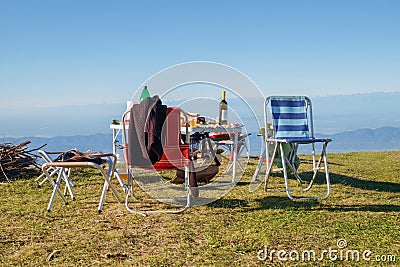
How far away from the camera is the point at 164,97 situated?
5.33 metres

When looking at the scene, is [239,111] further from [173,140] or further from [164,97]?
[173,140]

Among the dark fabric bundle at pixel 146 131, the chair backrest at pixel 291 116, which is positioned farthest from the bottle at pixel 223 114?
the dark fabric bundle at pixel 146 131

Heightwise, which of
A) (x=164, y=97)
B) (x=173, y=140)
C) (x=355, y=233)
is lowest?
(x=355, y=233)

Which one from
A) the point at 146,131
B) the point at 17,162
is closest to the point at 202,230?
the point at 146,131

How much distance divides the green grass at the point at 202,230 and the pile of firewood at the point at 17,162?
3.30 ft

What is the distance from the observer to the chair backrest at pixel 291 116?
17.2 feet

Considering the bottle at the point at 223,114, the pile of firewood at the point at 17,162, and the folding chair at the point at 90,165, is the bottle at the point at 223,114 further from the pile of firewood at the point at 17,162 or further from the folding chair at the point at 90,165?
the pile of firewood at the point at 17,162

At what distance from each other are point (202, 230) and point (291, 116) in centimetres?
193

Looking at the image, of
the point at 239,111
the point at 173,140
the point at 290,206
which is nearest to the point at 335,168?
the point at 239,111

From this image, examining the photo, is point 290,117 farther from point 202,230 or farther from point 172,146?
point 202,230

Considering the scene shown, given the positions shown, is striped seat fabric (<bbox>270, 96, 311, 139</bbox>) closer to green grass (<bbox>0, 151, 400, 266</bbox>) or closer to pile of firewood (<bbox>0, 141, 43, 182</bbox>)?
green grass (<bbox>0, 151, 400, 266</bbox>)

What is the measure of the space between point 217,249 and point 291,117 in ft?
7.42

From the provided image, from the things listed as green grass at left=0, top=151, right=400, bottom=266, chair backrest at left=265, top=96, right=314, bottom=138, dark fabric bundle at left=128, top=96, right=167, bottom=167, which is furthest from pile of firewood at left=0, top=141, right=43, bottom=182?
chair backrest at left=265, top=96, right=314, bottom=138

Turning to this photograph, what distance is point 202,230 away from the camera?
3.97 m
